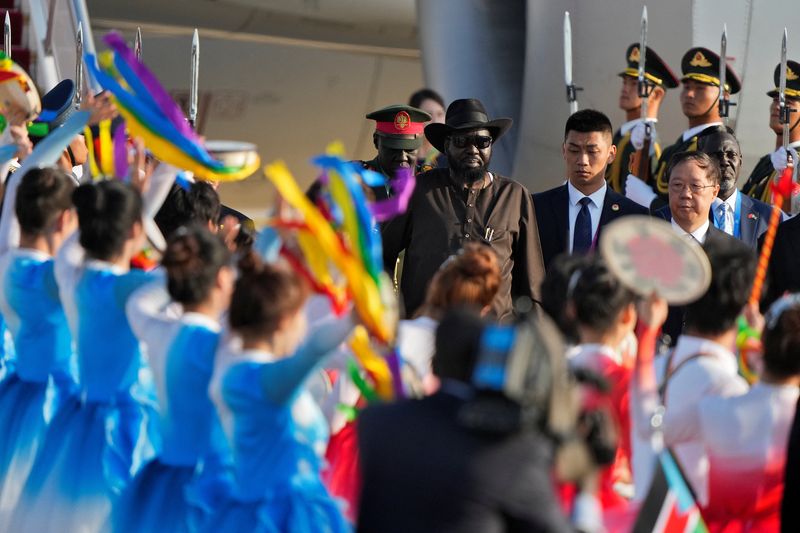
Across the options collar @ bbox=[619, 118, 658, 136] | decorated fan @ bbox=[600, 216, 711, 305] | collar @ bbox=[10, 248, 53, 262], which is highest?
decorated fan @ bbox=[600, 216, 711, 305]

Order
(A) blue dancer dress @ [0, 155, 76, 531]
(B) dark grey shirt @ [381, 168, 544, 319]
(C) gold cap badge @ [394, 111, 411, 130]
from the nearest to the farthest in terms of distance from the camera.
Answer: (A) blue dancer dress @ [0, 155, 76, 531] → (B) dark grey shirt @ [381, 168, 544, 319] → (C) gold cap badge @ [394, 111, 411, 130]

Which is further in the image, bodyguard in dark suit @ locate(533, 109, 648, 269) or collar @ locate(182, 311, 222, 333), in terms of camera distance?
bodyguard in dark suit @ locate(533, 109, 648, 269)

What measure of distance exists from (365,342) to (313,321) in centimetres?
98

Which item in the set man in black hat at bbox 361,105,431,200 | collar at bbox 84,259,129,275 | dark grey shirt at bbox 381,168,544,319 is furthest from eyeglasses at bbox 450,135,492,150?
collar at bbox 84,259,129,275

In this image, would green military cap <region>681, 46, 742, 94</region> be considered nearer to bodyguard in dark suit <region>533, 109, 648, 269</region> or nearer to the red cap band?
bodyguard in dark suit <region>533, 109, 648, 269</region>

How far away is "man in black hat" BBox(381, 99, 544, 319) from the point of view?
6957 millimetres

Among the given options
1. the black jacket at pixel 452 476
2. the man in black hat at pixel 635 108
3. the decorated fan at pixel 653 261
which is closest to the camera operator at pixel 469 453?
the black jacket at pixel 452 476

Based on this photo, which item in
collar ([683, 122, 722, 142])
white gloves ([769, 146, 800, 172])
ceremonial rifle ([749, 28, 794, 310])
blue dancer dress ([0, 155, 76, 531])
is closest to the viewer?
blue dancer dress ([0, 155, 76, 531])

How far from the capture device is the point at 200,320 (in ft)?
14.7

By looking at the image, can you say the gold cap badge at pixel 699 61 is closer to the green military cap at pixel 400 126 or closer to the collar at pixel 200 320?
the green military cap at pixel 400 126

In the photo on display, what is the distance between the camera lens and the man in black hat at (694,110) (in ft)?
28.7

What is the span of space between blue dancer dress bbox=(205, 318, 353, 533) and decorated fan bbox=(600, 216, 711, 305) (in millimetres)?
822

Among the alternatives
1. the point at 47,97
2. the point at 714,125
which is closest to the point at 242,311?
the point at 47,97

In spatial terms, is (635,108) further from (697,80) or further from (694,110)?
(694,110)
